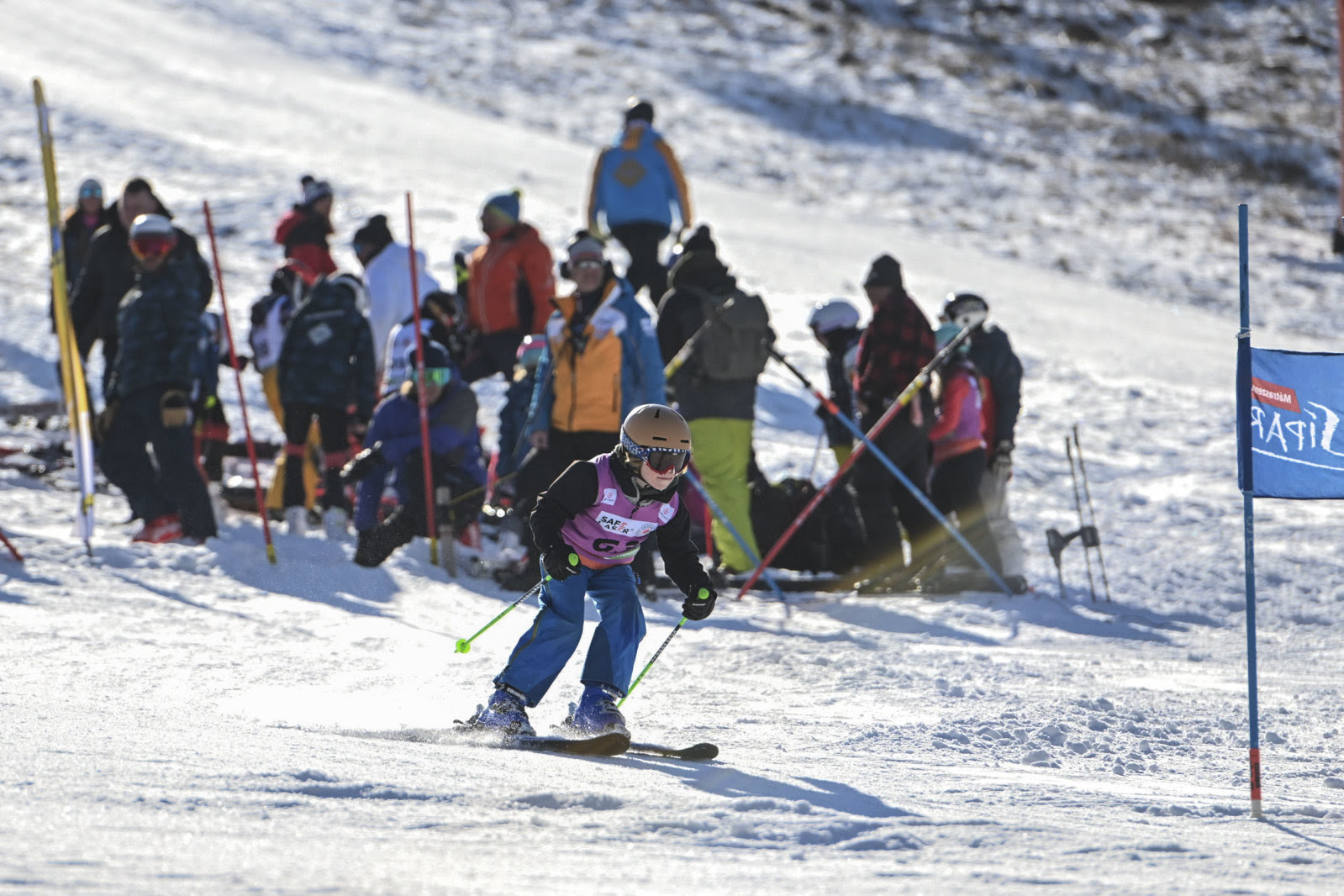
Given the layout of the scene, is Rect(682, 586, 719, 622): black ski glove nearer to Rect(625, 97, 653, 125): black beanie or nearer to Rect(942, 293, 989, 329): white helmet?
Rect(942, 293, 989, 329): white helmet

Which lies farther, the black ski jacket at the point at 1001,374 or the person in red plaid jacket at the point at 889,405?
the black ski jacket at the point at 1001,374

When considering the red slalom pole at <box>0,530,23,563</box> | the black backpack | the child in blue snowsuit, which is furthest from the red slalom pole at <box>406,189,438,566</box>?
the red slalom pole at <box>0,530,23,563</box>

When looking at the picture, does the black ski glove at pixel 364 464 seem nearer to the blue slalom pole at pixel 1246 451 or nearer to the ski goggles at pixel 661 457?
the ski goggles at pixel 661 457

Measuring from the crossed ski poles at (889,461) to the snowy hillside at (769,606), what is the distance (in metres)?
0.30

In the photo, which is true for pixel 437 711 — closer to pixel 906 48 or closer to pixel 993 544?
pixel 993 544

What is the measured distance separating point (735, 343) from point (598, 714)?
366 cm

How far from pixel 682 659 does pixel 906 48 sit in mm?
23127

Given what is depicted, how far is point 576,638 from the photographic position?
5.68 m

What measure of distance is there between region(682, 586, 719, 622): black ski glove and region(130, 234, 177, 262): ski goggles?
4.62 metres

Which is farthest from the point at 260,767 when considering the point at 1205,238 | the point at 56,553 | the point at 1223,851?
the point at 1205,238

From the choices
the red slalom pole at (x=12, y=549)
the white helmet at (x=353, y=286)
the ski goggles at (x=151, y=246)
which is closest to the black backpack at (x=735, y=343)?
the white helmet at (x=353, y=286)

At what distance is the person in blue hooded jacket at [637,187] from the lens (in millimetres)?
12172

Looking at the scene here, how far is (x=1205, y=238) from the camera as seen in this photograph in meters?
20.1

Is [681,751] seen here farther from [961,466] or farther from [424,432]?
[961,466]
